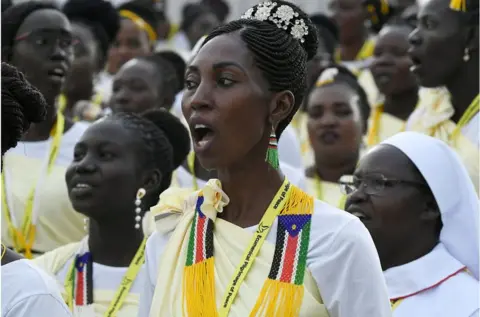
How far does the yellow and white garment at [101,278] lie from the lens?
17.4 feet

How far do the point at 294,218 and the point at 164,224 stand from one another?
0.50 meters

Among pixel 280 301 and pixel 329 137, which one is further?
pixel 329 137

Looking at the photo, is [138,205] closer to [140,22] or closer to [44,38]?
[44,38]

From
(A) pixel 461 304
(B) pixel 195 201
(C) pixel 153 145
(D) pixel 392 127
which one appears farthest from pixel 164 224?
(D) pixel 392 127

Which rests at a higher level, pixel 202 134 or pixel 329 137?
pixel 202 134

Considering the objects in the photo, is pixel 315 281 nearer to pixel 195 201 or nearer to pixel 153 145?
pixel 195 201

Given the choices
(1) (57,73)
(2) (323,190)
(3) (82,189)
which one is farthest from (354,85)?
(3) (82,189)

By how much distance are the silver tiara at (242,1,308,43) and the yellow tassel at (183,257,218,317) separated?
0.83m

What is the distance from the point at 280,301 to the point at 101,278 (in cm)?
203

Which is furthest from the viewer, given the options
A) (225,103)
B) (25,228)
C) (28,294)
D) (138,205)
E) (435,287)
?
(25,228)

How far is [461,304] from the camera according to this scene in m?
4.78

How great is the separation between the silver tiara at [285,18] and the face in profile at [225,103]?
0.64ft

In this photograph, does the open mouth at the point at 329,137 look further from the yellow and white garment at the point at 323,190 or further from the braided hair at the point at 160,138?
the braided hair at the point at 160,138

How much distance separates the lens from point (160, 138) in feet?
19.5
